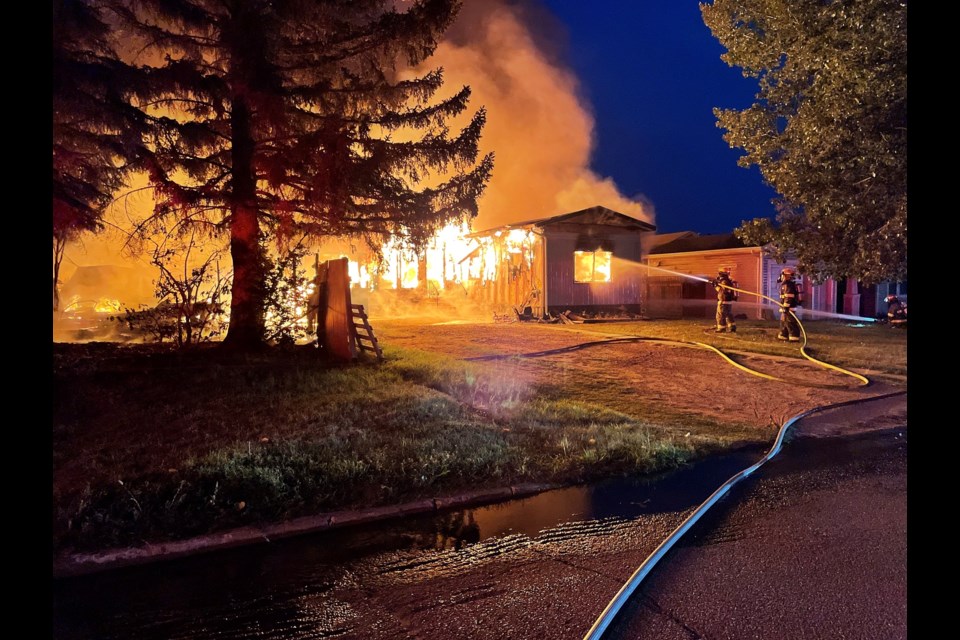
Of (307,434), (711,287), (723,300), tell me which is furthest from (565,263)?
(307,434)

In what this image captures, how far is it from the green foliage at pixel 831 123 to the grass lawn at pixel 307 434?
4.76 m

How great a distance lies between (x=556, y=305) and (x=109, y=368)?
14623 millimetres

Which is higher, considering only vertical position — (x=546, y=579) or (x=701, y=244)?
(x=701, y=244)

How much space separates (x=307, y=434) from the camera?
6.43 metres

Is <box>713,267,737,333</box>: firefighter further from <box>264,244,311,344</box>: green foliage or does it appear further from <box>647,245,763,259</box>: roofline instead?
<box>264,244,311,344</box>: green foliage

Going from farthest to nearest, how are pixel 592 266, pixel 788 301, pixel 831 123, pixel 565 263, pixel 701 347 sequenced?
pixel 592 266 → pixel 565 263 → pixel 788 301 → pixel 701 347 → pixel 831 123

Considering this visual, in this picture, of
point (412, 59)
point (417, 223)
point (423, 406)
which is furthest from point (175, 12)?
point (423, 406)

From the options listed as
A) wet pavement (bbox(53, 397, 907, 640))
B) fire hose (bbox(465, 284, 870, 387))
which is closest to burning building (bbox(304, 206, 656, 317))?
fire hose (bbox(465, 284, 870, 387))

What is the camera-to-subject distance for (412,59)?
38.6ft

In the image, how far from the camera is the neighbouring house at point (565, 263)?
2105 cm

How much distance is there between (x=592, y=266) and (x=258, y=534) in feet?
61.7

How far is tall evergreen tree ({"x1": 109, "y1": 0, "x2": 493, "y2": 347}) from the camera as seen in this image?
1086cm

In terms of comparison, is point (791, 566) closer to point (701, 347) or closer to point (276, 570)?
point (276, 570)
